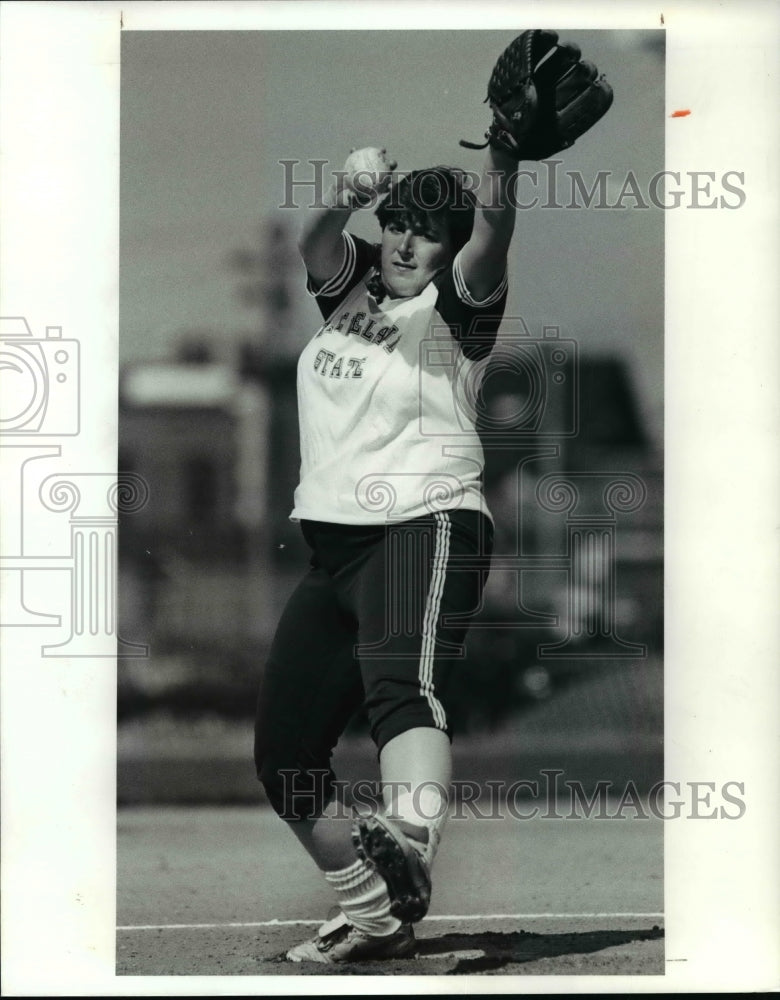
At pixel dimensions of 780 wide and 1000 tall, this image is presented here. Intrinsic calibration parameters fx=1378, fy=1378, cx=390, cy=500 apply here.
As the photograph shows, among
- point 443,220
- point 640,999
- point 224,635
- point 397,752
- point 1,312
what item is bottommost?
point 640,999

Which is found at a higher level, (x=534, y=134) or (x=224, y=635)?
(x=534, y=134)

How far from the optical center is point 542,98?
3.22m

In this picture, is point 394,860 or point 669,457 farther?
point 669,457

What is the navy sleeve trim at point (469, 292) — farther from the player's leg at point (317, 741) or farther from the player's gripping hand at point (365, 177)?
the player's leg at point (317, 741)

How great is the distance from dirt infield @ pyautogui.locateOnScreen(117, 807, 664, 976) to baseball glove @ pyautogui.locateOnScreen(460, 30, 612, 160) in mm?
1611

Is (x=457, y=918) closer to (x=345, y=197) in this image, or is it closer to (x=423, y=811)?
(x=423, y=811)

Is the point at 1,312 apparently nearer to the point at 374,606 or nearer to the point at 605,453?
the point at 374,606

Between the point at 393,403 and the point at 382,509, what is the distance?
0.25m

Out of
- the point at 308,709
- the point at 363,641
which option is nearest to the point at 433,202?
the point at 363,641

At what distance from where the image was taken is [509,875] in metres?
3.29

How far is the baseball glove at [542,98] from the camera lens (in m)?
3.21

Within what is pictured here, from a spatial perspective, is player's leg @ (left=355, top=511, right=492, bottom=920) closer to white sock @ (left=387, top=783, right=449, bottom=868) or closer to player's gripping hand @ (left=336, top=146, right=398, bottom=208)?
white sock @ (left=387, top=783, right=449, bottom=868)

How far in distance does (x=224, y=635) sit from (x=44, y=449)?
24.5 inches

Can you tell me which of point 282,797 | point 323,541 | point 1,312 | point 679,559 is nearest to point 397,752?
point 282,797
